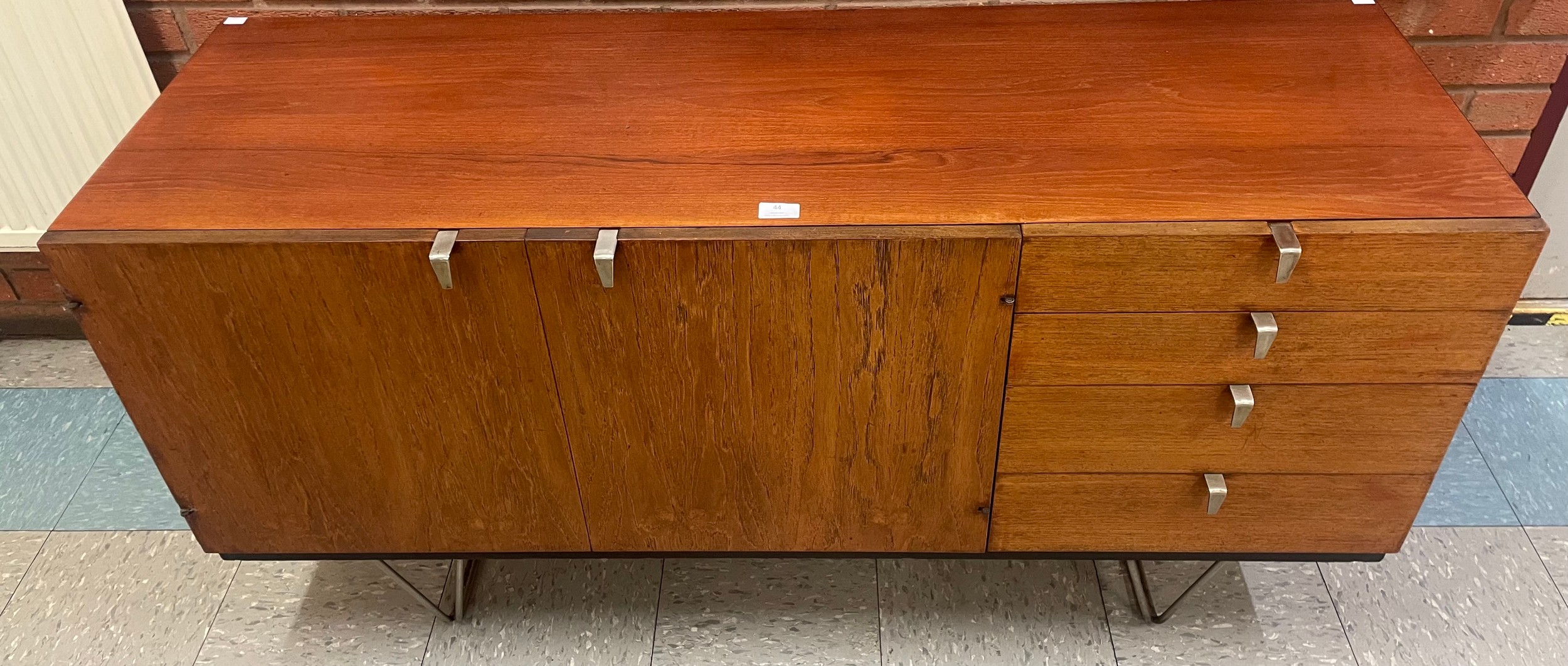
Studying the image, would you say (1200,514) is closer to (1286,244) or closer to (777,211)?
(1286,244)

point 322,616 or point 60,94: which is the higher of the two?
point 60,94

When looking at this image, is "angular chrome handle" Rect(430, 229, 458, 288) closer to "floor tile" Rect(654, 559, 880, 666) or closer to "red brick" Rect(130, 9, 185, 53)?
"floor tile" Rect(654, 559, 880, 666)

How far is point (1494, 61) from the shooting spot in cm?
146

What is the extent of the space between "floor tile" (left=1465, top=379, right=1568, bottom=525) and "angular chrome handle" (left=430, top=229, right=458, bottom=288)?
5.01 ft

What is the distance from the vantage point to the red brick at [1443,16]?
1.41 m

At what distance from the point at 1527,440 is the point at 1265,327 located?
3.24 ft

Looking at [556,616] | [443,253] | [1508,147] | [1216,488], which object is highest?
[443,253]

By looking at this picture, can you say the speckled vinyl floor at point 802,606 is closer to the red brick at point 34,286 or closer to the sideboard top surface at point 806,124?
the red brick at point 34,286

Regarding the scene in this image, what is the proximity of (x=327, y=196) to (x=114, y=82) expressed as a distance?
700 millimetres

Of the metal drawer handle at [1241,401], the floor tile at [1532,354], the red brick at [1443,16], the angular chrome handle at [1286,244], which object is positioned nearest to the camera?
the angular chrome handle at [1286,244]

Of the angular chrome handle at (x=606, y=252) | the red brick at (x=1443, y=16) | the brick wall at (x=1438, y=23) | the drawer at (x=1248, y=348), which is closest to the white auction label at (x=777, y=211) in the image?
the angular chrome handle at (x=606, y=252)

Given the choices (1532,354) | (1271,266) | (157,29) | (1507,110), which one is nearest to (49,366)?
(157,29)

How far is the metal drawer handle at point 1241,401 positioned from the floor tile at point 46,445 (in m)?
1.65

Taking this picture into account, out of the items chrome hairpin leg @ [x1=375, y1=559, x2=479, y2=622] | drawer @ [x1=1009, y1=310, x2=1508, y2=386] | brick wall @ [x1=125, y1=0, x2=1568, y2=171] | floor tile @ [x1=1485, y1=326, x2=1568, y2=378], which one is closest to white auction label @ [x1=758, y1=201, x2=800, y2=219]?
drawer @ [x1=1009, y1=310, x2=1508, y2=386]
